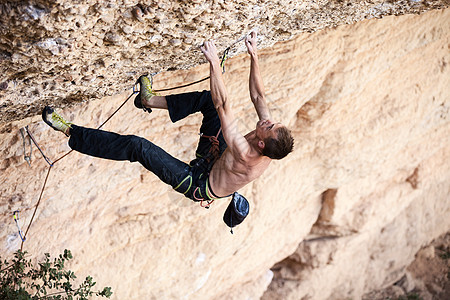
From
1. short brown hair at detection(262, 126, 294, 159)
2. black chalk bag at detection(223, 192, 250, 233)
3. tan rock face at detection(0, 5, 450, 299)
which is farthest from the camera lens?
tan rock face at detection(0, 5, 450, 299)

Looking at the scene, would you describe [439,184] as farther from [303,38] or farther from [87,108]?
[87,108]

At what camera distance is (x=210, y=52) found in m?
3.15

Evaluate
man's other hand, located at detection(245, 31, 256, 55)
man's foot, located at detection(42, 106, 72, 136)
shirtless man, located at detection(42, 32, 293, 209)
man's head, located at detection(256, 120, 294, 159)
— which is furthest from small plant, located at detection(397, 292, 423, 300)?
man's foot, located at detection(42, 106, 72, 136)

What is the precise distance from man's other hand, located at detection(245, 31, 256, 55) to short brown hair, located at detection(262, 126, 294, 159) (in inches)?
24.3

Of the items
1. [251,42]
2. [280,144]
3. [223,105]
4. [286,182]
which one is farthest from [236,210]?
[286,182]

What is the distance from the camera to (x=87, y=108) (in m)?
4.13

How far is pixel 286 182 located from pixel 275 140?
3.51 m

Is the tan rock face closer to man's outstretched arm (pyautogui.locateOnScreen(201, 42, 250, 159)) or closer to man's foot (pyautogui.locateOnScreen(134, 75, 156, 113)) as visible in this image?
man's foot (pyautogui.locateOnScreen(134, 75, 156, 113))

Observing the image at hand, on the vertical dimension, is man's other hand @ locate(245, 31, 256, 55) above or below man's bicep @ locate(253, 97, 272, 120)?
→ above

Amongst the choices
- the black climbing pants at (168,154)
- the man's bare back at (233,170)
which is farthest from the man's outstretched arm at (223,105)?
the black climbing pants at (168,154)

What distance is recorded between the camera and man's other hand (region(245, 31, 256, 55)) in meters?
3.41

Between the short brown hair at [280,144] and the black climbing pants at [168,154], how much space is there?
67 centimetres

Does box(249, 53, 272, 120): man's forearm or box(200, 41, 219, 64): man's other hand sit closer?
box(200, 41, 219, 64): man's other hand

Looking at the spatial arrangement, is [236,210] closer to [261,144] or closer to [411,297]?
[261,144]
